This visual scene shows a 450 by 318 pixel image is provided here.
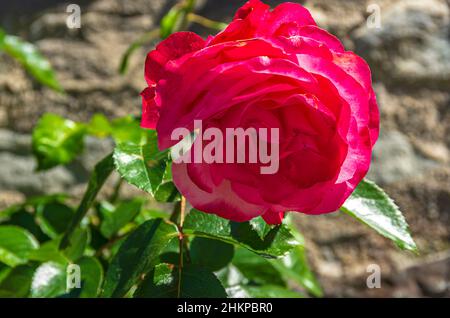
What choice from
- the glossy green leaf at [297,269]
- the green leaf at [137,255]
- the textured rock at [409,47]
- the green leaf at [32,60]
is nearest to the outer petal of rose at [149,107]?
the green leaf at [137,255]

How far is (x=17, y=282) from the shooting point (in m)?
0.83

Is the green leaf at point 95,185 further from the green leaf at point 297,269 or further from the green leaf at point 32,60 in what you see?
the green leaf at point 32,60

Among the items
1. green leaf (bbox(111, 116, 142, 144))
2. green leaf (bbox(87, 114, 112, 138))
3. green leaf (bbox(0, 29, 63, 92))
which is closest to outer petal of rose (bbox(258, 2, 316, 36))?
green leaf (bbox(111, 116, 142, 144))

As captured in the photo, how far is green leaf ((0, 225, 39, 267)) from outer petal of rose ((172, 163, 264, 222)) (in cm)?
41

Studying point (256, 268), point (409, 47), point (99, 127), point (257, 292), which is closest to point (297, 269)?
point (256, 268)

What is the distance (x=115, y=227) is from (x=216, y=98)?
0.48 m

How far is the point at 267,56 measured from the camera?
511mm

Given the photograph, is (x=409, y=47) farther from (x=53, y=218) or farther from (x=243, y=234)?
(x=243, y=234)

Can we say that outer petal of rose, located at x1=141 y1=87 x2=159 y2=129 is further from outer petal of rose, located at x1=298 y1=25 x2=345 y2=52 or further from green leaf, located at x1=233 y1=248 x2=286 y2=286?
green leaf, located at x1=233 y1=248 x2=286 y2=286

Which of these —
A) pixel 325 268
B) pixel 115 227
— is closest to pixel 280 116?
pixel 115 227

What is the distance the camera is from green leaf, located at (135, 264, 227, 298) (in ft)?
2.03

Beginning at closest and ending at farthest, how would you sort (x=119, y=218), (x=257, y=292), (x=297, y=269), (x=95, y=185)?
(x=95, y=185) → (x=257, y=292) → (x=119, y=218) → (x=297, y=269)

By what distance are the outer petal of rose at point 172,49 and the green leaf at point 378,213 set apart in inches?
8.8

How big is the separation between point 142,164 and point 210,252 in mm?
220
